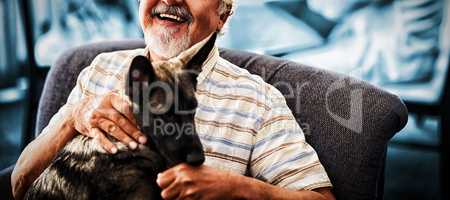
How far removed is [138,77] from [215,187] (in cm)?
39

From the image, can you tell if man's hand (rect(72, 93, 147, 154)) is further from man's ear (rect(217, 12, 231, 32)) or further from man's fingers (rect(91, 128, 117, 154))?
man's ear (rect(217, 12, 231, 32))

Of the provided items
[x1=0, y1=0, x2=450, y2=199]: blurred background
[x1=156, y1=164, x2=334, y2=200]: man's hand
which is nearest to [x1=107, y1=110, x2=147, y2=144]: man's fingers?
[x1=156, y1=164, x2=334, y2=200]: man's hand

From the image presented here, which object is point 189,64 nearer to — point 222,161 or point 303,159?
point 222,161

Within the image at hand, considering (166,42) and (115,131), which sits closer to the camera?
(115,131)

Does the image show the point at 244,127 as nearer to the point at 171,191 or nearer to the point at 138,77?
the point at 171,191

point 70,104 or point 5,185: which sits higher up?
point 70,104

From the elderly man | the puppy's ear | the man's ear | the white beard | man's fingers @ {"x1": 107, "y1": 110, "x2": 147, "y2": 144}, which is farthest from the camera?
the man's ear

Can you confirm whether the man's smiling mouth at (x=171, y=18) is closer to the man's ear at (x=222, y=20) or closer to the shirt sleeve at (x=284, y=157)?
the man's ear at (x=222, y=20)

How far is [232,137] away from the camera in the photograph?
1623 millimetres

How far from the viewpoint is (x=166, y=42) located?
5.26ft

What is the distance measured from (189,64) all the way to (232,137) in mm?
348

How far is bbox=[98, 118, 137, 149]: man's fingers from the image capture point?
1341mm

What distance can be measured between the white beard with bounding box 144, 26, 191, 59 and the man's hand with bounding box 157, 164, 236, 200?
1.27 feet

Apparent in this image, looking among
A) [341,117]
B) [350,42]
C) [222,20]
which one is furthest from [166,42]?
[350,42]
